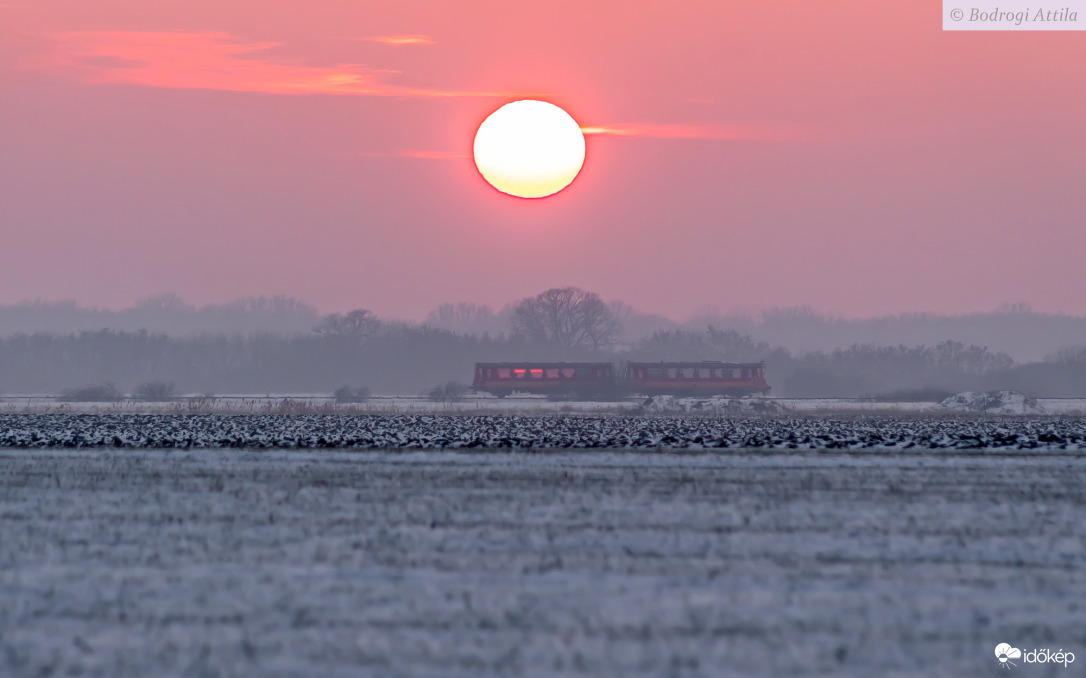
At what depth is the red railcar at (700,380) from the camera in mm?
75125

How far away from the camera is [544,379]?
7719 centimetres

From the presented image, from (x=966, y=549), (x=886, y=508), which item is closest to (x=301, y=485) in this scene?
(x=886, y=508)

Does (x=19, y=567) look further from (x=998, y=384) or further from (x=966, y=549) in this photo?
(x=998, y=384)

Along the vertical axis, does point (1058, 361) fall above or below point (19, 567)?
above

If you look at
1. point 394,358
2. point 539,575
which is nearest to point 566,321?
point 394,358

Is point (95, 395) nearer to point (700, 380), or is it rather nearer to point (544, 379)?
point (544, 379)

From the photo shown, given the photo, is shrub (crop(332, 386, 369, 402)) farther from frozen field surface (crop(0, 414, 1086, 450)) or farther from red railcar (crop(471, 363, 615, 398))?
frozen field surface (crop(0, 414, 1086, 450))

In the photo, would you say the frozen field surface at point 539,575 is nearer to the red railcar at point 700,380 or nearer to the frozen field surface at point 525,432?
the frozen field surface at point 525,432

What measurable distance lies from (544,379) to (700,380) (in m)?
11.4

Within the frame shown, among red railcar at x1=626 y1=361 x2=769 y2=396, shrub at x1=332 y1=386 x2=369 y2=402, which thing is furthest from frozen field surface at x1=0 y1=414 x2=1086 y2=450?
red railcar at x1=626 y1=361 x2=769 y2=396

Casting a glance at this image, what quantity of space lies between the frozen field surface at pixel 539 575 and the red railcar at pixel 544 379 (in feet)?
179

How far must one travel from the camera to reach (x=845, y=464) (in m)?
24.7

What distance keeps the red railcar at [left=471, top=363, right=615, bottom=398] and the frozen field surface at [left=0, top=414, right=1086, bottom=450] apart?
86.6 ft

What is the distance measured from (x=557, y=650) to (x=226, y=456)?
66.3 feet
